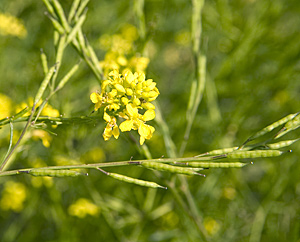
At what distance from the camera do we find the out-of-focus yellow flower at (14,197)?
1.96 meters

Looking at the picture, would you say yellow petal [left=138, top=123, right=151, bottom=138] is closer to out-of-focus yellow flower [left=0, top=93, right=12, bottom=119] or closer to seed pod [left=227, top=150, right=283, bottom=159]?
seed pod [left=227, top=150, right=283, bottom=159]

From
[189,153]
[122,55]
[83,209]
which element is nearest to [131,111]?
[122,55]

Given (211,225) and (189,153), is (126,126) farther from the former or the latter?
(211,225)

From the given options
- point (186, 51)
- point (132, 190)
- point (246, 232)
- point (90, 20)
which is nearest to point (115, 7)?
point (90, 20)

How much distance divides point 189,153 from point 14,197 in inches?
42.4

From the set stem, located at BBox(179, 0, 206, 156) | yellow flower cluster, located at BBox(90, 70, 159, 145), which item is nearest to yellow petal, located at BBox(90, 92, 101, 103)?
yellow flower cluster, located at BBox(90, 70, 159, 145)

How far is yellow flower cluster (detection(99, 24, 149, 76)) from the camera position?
4.27 ft

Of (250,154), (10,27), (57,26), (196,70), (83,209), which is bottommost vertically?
(250,154)

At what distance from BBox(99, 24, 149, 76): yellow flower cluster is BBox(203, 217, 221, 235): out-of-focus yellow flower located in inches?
42.4

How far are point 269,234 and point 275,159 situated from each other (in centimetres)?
48

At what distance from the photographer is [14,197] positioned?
1.96m

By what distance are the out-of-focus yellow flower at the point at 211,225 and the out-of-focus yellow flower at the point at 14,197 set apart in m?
1.10

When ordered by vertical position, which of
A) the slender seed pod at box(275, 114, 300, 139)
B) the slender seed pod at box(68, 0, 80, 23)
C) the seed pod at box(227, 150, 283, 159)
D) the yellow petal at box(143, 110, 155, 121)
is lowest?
the seed pod at box(227, 150, 283, 159)

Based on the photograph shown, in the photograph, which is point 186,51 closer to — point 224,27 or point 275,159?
point 224,27
